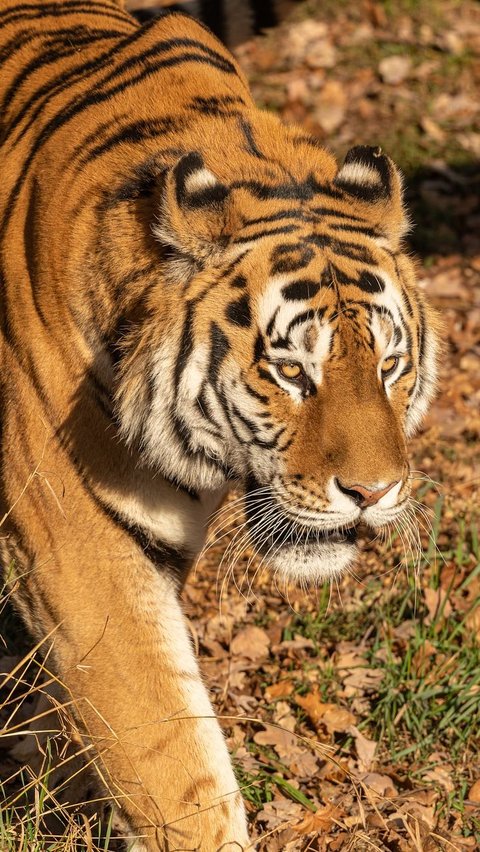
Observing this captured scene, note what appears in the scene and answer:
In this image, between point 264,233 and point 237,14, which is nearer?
point 264,233

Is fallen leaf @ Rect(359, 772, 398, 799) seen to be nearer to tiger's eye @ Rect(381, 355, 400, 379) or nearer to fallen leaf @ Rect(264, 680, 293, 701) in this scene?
fallen leaf @ Rect(264, 680, 293, 701)

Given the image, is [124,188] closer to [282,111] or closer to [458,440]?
[458,440]

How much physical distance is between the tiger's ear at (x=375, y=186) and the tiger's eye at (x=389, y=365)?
33 cm

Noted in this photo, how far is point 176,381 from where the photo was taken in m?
2.61

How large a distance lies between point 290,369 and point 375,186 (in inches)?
22.4

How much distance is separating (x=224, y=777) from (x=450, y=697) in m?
1.14

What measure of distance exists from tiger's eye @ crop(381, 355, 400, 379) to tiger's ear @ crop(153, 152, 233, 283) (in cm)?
45

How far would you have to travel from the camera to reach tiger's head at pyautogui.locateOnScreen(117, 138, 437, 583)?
252 centimetres

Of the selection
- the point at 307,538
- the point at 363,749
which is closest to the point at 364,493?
the point at 307,538

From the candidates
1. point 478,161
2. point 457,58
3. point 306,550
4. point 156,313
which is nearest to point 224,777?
point 306,550

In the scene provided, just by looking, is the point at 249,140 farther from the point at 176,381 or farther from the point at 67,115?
the point at 176,381

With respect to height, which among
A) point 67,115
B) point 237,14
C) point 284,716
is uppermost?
point 237,14

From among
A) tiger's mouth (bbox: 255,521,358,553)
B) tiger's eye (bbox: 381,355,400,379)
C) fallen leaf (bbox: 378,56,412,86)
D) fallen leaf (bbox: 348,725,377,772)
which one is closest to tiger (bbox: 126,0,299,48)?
tiger's eye (bbox: 381,355,400,379)

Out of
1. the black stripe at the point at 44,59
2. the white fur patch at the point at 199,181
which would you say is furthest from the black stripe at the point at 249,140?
the black stripe at the point at 44,59
